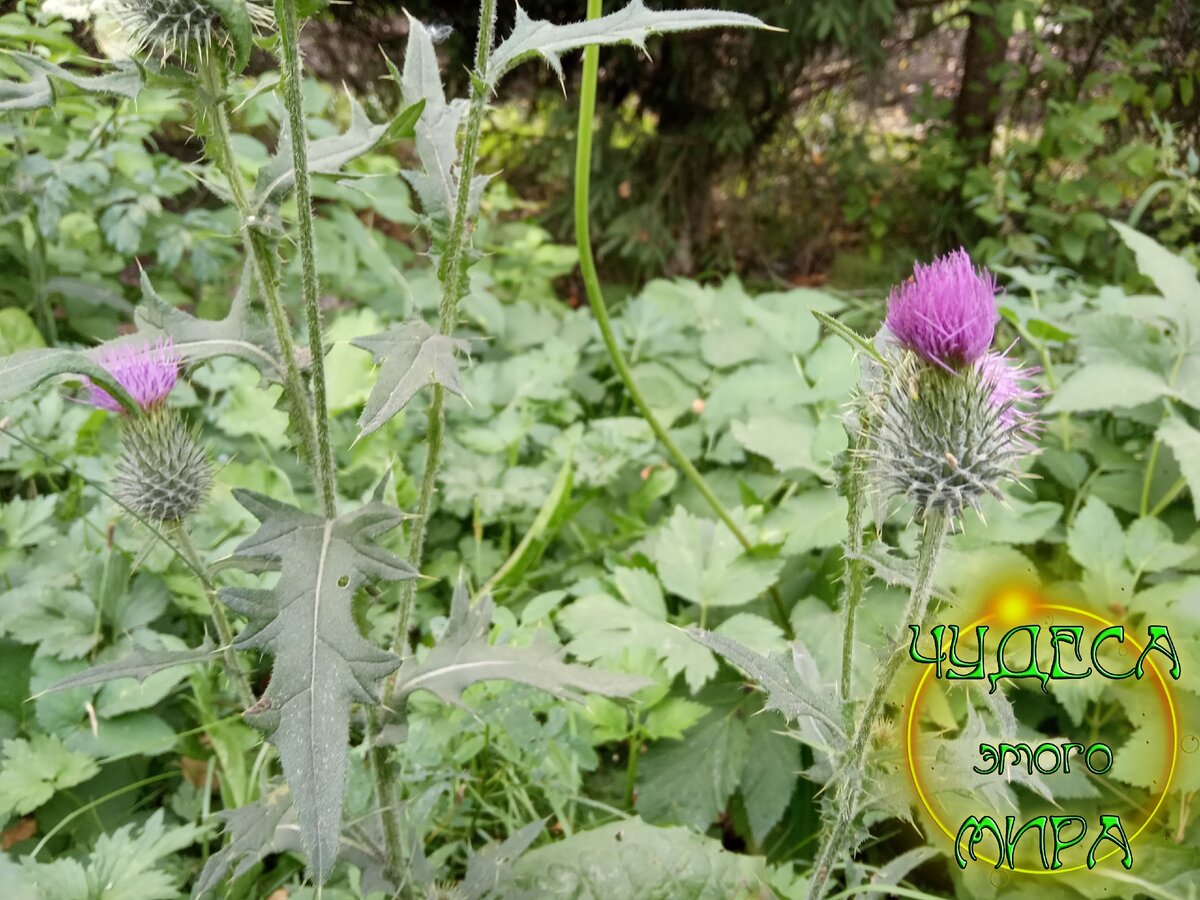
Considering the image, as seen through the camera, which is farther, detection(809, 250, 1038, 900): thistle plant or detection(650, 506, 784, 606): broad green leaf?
detection(650, 506, 784, 606): broad green leaf

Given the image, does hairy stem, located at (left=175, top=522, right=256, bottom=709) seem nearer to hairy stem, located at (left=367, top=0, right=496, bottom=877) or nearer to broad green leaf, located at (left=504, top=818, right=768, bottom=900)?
hairy stem, located at (left=367, top=0, right=496, bottom=877)

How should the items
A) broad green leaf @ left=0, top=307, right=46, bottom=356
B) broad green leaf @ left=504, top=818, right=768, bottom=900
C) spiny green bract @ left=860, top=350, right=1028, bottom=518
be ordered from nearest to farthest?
spiny green bract @ left=860, top=350, right=1028, bottom=518
broad green leaf @ left=504, top=818, right=768, bottom=900
broad green leaf @ left=0, top=307, right=46, bottom=356

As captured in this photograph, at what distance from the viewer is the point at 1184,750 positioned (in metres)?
1.59

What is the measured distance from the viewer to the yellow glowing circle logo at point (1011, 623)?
126 centimetres

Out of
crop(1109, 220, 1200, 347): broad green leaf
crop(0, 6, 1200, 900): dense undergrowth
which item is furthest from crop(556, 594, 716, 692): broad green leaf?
crop(1109, 220, 1200, 347): broad green leaf

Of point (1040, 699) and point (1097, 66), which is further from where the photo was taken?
point (1097, 66)

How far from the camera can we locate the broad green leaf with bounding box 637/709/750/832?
196cm

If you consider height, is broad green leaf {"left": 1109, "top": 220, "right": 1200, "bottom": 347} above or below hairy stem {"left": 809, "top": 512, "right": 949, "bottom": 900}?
above

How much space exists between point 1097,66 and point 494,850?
20.0ft

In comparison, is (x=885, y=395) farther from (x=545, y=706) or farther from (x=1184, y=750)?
(x=545, y=706)

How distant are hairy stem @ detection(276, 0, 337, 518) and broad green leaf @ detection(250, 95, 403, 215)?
0.28ft

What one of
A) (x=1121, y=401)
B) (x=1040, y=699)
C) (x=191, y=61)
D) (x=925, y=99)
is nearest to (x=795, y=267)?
(x=925, y=99)

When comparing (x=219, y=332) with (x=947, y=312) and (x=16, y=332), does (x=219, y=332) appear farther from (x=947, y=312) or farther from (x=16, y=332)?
(x=16, y=332)

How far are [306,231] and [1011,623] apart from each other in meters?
1.31
